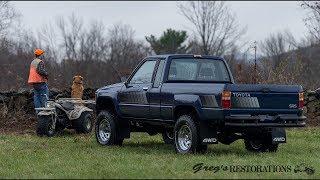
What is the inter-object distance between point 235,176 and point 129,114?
4819 millimetres

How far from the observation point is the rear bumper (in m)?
10.7

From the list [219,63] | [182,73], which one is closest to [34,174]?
[182,73]

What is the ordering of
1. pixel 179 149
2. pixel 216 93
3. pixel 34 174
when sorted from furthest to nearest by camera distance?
pixel 179 149 < pixel 216 93 < pixel 34 174

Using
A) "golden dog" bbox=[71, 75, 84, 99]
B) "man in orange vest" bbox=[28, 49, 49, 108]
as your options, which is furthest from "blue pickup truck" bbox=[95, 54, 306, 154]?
"golden dog" bbox=[71, 75, 84, 99]

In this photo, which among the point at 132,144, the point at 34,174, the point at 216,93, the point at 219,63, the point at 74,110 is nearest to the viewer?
the point at 34,174

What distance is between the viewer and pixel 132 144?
14.0 metres

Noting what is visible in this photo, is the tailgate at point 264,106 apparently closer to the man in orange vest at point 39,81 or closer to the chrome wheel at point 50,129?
the chrome wheel at point 50,129

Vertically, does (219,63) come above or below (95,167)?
above

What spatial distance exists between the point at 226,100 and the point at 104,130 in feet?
13.3

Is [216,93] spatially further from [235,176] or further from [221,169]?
[235,176]

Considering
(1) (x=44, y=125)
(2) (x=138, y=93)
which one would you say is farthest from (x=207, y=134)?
(1) (x=44, y=125)

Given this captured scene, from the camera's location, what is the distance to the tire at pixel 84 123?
15.8 meters

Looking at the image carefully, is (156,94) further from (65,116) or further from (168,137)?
(65,116)

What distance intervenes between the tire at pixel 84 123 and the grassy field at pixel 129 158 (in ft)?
2.21
